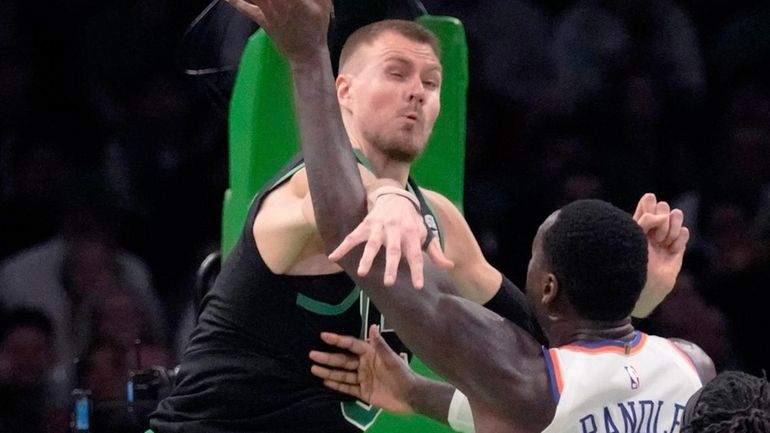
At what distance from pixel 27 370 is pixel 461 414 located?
2.15 m

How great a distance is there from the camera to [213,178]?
18.5ft

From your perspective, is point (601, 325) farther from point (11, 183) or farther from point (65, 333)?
point (11, 183)

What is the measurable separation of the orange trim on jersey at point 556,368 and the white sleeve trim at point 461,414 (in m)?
0.24

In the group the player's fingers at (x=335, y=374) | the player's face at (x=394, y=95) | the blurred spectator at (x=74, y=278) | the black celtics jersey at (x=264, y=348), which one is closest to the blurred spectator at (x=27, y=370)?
the blurred spectator at (x=74, y=278)

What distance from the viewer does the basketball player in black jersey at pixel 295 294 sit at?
3264mm

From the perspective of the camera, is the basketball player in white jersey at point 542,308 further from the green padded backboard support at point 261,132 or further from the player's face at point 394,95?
the green padded backboard support at point 261,132

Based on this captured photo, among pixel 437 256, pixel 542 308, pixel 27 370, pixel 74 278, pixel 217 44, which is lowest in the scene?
pixel 27 370

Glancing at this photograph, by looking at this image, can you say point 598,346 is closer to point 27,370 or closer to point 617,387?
point 617,387

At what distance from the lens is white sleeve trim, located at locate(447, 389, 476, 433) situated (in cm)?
286

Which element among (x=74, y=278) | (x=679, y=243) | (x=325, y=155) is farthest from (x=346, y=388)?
(x=74, y=278)

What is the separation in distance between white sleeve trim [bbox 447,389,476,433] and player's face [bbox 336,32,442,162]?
654mm

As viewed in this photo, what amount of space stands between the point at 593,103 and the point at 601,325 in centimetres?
329

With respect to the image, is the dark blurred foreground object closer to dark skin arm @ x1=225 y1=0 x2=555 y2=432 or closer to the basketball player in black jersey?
the basketball player in black jersey

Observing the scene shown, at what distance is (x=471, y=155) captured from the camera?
5859mm
